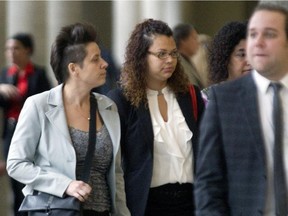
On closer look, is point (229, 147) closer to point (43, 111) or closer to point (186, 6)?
point (43, 111)

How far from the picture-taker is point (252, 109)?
426cm

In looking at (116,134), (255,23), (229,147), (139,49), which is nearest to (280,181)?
(229,147)

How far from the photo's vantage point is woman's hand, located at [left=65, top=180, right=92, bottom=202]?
534 centimetres

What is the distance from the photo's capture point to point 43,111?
18.3ft

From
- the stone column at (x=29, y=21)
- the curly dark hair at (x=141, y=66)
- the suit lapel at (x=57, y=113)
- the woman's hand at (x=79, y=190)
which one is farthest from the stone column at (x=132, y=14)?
the woman's hand at (x=79, y=190)

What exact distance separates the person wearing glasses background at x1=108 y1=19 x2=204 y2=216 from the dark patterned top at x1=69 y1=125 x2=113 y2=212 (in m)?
0.25

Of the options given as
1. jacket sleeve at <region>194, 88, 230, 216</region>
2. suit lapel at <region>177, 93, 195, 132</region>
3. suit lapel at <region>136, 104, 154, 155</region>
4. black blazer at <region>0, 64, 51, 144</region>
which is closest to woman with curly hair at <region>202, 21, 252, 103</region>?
suit lapel at <region>177, 93, 195, 132</region>

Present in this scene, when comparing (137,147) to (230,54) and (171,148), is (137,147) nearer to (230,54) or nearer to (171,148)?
(171,148)

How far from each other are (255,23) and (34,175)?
5.96ft

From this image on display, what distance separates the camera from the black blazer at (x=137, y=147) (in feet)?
18.9

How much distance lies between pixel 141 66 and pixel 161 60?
0.15 meters

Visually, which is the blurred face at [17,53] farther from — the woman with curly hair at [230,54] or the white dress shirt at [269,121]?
the white dress shirt at [269,121]

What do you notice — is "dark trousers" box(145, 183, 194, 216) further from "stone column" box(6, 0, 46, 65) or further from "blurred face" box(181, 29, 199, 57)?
"stone column" box(6, 0, 46, 65)

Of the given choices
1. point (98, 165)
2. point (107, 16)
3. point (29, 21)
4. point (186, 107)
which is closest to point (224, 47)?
point (186, 107)
